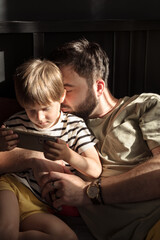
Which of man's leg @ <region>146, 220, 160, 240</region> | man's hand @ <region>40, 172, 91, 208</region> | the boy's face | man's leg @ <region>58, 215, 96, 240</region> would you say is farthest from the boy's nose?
man's leg @ <region>146, 220, 160, 240</region>

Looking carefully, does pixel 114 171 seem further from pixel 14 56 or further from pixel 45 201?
pixel 14 56

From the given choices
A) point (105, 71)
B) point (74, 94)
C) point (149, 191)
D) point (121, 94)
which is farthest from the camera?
point (121, 94)

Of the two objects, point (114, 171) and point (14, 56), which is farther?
point (14, 56)

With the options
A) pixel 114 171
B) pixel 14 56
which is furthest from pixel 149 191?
pixel 14 56

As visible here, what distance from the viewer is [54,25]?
1951 millimetres

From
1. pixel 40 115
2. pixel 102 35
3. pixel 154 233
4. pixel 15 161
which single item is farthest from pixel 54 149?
pixel 102 35

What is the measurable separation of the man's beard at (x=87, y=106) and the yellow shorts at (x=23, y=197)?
1.49 feet

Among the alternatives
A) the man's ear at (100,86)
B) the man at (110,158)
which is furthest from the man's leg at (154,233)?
the man's ear at (100,86)

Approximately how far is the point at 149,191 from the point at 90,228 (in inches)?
11.6

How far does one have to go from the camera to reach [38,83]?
58.4 inches

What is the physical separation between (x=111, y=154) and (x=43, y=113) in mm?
379

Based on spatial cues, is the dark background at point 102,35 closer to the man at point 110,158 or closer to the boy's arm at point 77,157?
the man at point 110,158

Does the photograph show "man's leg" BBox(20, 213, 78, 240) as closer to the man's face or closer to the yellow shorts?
the yellow shorts

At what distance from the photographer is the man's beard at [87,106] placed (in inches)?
69.2
